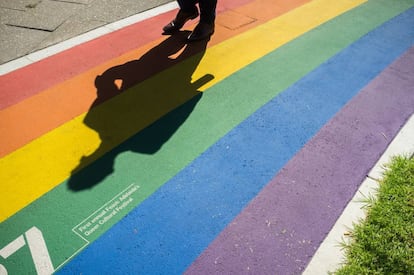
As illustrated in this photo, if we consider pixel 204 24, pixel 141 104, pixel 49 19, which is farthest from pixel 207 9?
pixel 49 19

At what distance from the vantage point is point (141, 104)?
4578mm

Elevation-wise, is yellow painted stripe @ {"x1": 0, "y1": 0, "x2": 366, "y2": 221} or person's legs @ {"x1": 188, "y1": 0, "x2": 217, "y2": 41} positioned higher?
person's legs @ {"x1": 188, "y1": 0, "x2": 217, "y2": 41}

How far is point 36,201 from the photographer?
338 centimetres

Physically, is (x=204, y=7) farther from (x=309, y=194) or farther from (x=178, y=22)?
(x=309, y=194)

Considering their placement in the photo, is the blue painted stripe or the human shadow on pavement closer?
the blue painted stripe

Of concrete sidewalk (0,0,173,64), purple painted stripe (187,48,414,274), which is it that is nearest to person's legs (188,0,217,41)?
concrete sidewalk (0,0,173,64)

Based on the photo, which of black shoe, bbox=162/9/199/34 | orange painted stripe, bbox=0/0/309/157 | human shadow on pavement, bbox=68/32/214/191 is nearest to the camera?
human shadow on pavement, bbox=68/32/214/191

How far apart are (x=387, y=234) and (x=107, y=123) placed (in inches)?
135

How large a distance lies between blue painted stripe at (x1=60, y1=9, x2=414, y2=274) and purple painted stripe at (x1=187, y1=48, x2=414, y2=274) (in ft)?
0.46

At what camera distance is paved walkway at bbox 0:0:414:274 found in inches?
120

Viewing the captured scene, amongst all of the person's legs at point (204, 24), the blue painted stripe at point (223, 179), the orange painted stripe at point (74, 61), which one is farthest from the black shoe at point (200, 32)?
the blue painted stripe at point (223, 179)

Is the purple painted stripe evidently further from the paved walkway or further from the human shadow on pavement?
the human shadow on pavement

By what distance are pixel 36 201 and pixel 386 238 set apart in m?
3.49

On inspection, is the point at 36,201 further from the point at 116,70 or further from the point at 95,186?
the point at 116,70
